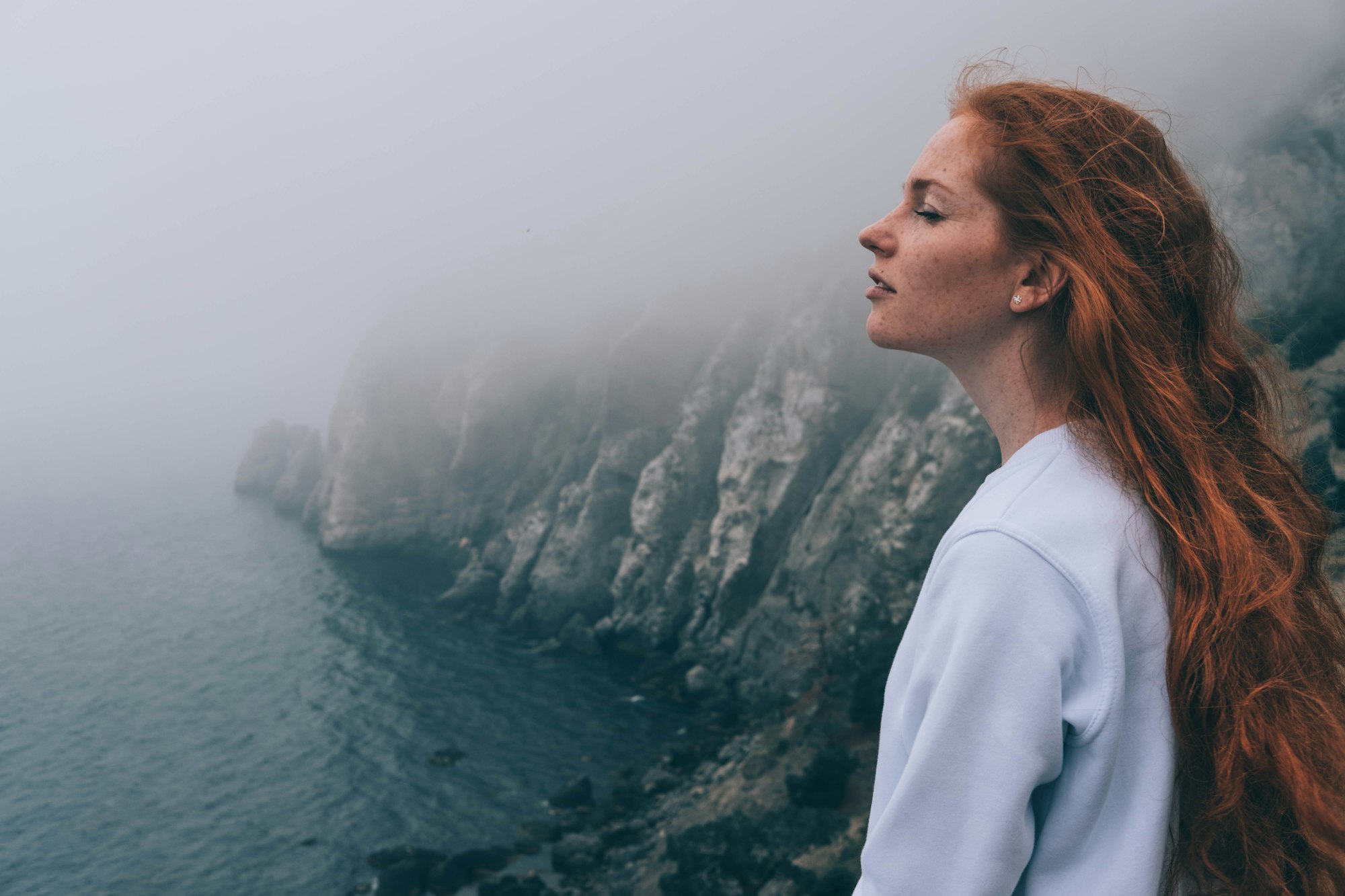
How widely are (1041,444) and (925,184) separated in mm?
718

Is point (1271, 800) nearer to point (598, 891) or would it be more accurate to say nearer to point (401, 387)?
point (598, 891)

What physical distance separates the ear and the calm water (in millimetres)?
Answer: 36340

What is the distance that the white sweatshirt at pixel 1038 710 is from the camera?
1.41m

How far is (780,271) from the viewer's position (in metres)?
64.1

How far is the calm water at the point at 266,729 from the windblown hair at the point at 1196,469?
3617cm

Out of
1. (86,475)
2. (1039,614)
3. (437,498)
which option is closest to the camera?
(1039,614)

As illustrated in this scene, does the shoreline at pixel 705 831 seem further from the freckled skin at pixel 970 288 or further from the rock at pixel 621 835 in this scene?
the freckled skin at pixel 970 288

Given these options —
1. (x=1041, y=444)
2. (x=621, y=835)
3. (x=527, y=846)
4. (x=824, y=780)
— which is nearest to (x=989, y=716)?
(x=1041, y=444)

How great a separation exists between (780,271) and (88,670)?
61.2 m

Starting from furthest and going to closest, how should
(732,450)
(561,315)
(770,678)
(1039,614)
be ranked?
(561,315)
(732,450)
(770,678)
(1039,614)

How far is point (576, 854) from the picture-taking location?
30.5m

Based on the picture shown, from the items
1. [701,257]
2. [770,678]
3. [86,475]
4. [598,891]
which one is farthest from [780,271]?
[86,475]

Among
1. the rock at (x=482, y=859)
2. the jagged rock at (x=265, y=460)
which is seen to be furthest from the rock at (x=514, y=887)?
the jagged rock at (x=265, y=460)

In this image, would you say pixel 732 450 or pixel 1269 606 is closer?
pixel 1269 606
